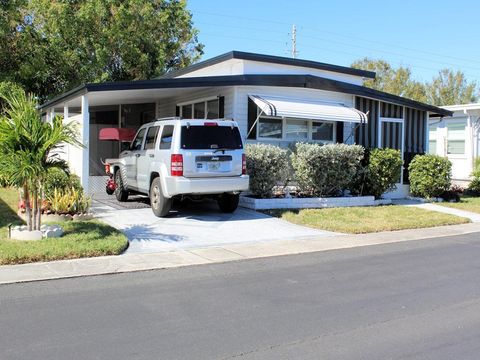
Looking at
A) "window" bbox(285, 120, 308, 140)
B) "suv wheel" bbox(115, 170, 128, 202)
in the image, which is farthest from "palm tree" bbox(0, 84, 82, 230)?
"window" bbox(285, 120, 308, 140)

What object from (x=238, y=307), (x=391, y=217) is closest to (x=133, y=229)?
(x=238, y=307)

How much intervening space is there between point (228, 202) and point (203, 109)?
4.66 m

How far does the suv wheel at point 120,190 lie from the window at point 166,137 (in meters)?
2.73

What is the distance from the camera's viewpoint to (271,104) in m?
13.7

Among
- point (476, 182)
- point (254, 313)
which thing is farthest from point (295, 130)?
point (254, 313)

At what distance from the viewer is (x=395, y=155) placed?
1500 centimetres

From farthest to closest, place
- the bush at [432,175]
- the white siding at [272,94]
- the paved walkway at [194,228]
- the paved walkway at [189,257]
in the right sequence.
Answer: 1. the bush at [432,175]
2. the white siding at [272,94]
3. the paved walkway at [194,228]
4. the paved walkway at [189,257]

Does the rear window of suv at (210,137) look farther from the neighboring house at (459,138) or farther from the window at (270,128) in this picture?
the neighboring house at (459,138)

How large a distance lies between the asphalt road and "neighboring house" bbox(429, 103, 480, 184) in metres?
17.0

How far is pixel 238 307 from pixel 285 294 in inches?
31.3

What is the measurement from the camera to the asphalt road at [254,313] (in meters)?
4.46

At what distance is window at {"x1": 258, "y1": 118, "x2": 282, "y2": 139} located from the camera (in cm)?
1502

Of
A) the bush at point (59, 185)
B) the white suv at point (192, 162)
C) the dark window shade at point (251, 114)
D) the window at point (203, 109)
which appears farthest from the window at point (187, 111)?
the bush at point (59, 185)

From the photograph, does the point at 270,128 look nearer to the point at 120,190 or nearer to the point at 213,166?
the point at 213,166
